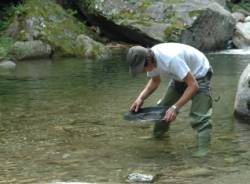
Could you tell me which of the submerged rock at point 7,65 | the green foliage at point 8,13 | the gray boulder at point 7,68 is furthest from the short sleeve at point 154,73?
the green foliage at point 8,13

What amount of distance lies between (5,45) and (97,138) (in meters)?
10.2

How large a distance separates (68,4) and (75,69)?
7.68m

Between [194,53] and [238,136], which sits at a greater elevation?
[194,53]

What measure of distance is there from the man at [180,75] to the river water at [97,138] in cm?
40

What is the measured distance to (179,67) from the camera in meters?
6.03

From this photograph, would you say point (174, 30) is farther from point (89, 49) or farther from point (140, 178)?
point (140, 178)

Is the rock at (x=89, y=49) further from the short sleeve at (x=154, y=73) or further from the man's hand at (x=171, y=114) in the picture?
the man's hand at (x=171, y=114)

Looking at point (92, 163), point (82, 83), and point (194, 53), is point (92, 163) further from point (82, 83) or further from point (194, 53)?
point (82, 83)

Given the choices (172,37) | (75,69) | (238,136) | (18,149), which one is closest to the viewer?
(18,149)

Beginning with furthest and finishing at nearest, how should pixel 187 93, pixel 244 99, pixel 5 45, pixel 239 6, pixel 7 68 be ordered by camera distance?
pixel 239 6
pixel 5 45
pixel 7 68
pixel 244 99
pixel 187 93

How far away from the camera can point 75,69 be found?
47.7 ft

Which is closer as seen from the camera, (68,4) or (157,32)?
(157,32)

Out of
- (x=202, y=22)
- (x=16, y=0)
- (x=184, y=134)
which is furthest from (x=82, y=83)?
(x=16, y=0)

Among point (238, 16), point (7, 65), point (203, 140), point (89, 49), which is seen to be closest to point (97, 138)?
point (203, 140)
